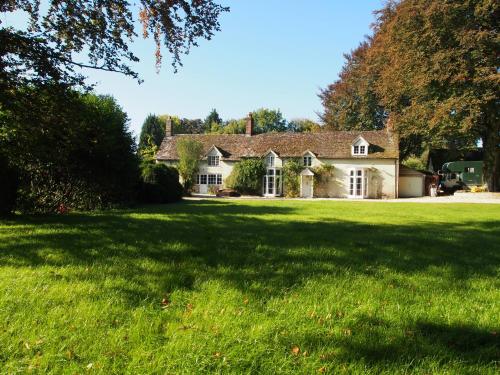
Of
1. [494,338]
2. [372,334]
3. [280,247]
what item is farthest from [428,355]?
[280,247]

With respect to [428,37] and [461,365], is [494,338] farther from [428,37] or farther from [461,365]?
[428,37]

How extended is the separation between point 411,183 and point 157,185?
26207 millimetres

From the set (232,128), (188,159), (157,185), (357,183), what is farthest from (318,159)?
(232,128)

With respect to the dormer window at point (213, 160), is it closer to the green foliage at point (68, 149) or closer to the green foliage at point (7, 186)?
the green foliage at point (68, 149)

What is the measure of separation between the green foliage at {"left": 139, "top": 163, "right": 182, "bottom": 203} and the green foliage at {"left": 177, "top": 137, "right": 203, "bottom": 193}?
15229 millimetres

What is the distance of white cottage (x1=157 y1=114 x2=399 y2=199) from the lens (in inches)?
1470

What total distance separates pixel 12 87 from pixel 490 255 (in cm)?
1053

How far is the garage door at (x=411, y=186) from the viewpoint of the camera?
1533 inches

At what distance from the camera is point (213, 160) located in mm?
42125

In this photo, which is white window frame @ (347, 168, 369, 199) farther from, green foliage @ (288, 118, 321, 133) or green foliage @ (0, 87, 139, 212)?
green foliage @ (288, 118, 321, 133)

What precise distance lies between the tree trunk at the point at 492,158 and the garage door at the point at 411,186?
5628 millimetres

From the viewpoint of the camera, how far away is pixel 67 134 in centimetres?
1064

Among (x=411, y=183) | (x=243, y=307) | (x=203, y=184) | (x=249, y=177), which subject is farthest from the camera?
(x=203, y=184)

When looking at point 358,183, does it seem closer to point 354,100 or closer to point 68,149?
point 354,100
